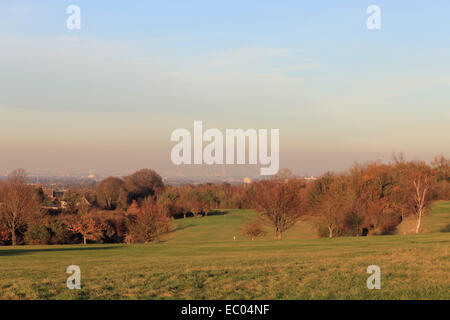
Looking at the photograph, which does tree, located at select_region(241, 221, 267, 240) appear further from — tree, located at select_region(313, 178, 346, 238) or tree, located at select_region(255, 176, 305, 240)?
tree, located at select_region(313, 178, 346, 238)

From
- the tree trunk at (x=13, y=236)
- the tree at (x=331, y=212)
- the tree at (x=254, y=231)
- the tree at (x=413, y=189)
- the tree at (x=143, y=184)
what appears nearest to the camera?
the tree at (x=331, y=212)

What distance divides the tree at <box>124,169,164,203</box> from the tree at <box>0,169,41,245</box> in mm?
57772

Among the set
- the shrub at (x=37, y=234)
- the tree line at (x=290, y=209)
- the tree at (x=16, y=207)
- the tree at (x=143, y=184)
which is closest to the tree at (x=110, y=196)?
the tree at (x=143, y=184)

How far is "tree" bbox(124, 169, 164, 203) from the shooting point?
111338 millimetres

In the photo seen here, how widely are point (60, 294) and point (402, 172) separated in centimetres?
6289

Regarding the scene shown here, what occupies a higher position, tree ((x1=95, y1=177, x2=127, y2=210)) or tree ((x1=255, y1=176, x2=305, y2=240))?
A: tree ((x1=255, y1=176, x2=305, y2=240))

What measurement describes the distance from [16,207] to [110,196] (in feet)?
167

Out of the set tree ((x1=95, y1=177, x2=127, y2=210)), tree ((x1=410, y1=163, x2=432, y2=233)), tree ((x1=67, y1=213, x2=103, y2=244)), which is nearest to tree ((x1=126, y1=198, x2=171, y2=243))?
tree ((x1=67, y1=213, x2=103, y2=244))

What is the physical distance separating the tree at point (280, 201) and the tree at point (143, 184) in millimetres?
65739

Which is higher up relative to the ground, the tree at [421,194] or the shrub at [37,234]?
the tree at [421,194]

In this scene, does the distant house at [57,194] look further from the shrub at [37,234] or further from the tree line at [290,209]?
the shrub at [37,234]

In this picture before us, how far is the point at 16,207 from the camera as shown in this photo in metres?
47.7

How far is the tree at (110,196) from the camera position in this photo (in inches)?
3809

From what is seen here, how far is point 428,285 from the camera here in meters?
9.52
